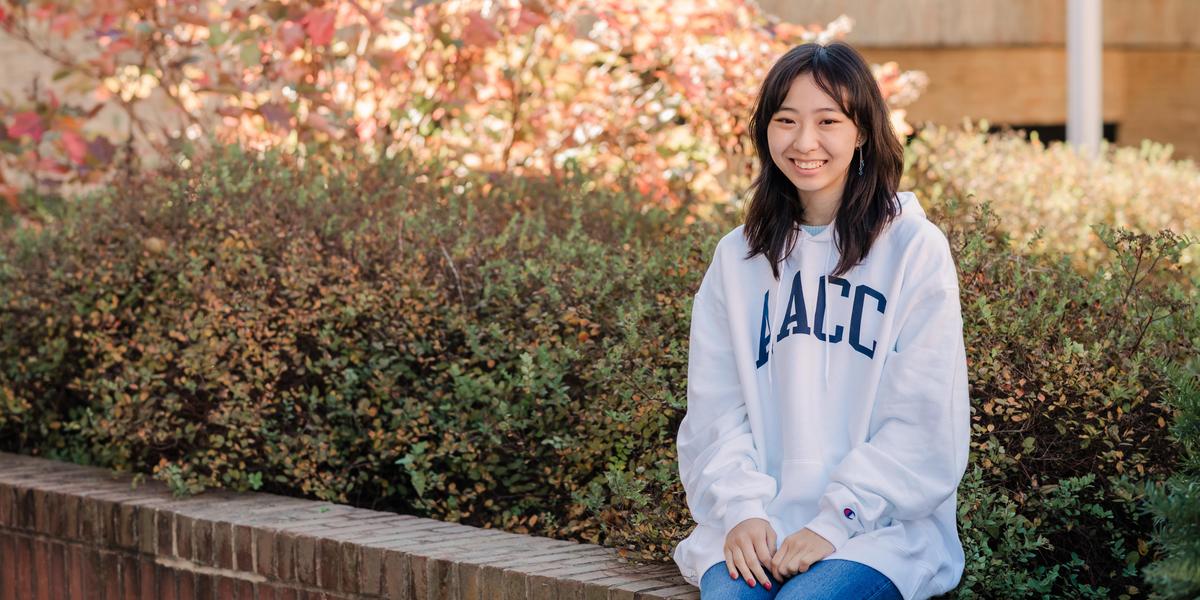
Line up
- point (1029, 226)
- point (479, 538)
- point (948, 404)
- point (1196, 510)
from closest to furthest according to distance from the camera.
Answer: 1. point (1196, 510)
2. point (948, 404)
3. point (479, 538)
4. point (1029, 226)

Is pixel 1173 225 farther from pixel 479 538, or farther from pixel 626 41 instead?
pixel 479 538

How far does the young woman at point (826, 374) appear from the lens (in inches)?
112

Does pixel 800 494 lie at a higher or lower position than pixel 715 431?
lower

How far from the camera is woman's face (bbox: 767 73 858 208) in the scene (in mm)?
3004

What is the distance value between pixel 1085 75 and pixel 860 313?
675 centimetres

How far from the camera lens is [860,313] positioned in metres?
2.96

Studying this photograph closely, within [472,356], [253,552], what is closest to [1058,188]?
[472,356]

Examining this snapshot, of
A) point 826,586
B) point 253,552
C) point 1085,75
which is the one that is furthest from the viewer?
point 1085,75

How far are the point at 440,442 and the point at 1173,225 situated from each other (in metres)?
3.36

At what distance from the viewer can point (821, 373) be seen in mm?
2977

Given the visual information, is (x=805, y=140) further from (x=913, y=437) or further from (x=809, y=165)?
(x=913, y=437)

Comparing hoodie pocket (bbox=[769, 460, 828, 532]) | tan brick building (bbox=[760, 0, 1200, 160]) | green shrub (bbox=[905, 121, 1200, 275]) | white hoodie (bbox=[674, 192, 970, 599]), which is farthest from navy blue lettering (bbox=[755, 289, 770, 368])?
tan brick building (bbox=[760, 0, 1200, 160])

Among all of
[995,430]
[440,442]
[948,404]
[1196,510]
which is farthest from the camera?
[440,442]

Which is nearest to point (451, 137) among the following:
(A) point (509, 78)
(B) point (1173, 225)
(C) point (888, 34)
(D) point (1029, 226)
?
(A) point (509, 78)
